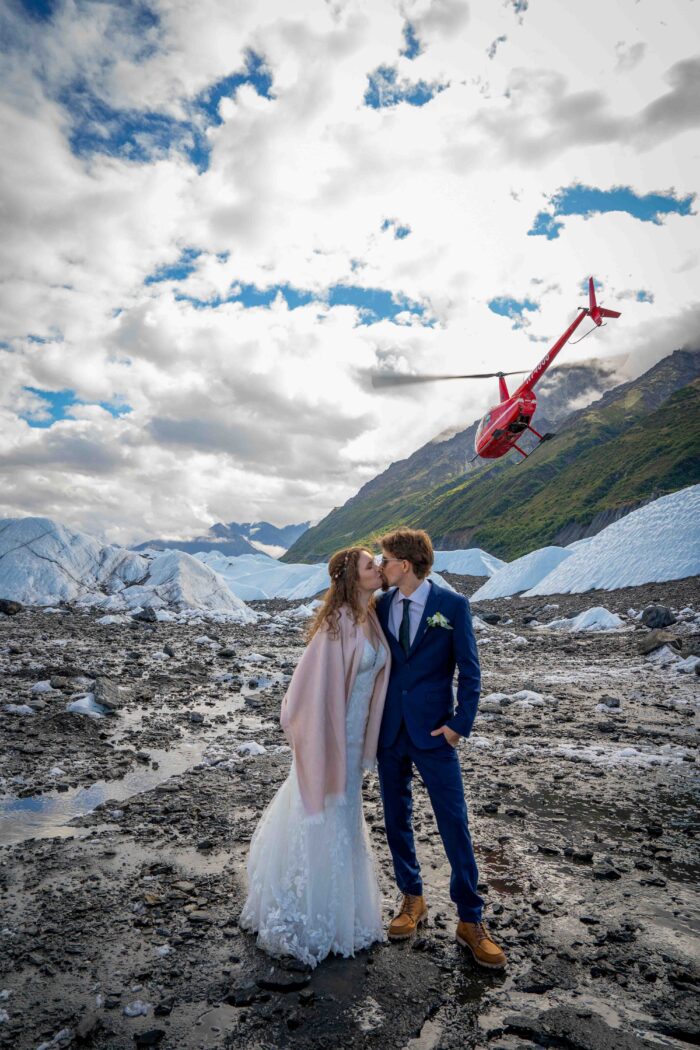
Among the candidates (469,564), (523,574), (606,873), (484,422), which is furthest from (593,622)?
(469,564)

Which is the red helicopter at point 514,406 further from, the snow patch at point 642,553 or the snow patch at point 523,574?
the snow patch at point 523,574

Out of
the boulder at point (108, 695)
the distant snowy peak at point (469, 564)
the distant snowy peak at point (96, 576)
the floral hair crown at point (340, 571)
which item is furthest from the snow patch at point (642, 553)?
the floral hair crown at point (340, 571)

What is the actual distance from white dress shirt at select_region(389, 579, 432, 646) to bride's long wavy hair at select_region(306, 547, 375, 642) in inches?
7.6

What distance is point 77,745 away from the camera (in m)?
8.19

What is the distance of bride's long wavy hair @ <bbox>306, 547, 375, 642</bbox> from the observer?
4180 mm

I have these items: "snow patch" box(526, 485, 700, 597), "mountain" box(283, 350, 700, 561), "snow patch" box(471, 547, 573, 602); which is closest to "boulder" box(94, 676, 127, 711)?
"snow patch" box(526, 485, 700, 597)

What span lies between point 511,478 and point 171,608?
131891mm

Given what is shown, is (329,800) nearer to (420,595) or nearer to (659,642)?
(420,595)

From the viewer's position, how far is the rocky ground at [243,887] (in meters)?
3.22

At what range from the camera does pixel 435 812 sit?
3.95 metres

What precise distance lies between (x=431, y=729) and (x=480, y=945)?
4.58ft

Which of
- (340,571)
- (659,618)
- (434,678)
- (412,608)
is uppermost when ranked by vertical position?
(340,571)

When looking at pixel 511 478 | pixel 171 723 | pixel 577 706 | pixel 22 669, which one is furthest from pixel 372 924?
pixel 511 478

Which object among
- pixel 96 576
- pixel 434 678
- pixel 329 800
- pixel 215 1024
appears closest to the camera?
pixel 215 1024
